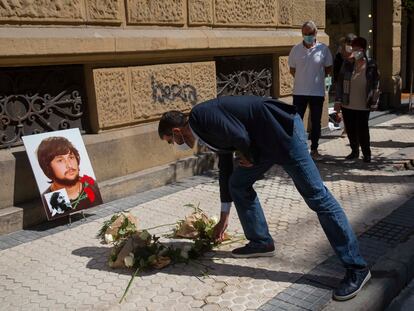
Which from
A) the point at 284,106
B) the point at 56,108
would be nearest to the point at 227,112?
the point at 284,106

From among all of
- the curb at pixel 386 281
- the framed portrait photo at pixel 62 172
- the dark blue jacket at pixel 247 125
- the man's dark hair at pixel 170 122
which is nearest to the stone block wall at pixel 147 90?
the framed portrait photo at pixel 62 172

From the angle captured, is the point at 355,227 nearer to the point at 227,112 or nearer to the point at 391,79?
the point at 227,112

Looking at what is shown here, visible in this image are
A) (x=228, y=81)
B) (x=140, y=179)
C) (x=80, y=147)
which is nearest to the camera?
(x=80, y=147)

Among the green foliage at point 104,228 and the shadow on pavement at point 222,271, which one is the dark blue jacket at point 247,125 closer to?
the shadow on pavement at point 222,271

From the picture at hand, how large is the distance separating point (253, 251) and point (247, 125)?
107 centimetres

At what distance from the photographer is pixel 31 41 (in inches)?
177

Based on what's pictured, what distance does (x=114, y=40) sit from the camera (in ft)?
17.0

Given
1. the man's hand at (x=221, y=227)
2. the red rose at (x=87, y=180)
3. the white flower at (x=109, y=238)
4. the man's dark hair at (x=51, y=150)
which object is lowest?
the white flower at (x=109, y=238)

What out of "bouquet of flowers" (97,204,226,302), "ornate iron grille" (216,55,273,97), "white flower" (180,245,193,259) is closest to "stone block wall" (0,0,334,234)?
"ornate iron grille" (216,55,273,97)

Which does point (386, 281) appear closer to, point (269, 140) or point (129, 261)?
point (269, 140)

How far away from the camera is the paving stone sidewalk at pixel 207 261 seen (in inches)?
123

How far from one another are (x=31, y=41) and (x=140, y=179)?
184 centimetres

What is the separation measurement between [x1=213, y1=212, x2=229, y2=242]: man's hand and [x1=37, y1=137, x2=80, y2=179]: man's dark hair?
168 centimetres

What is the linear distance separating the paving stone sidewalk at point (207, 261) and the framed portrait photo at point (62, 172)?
199 millimetres
